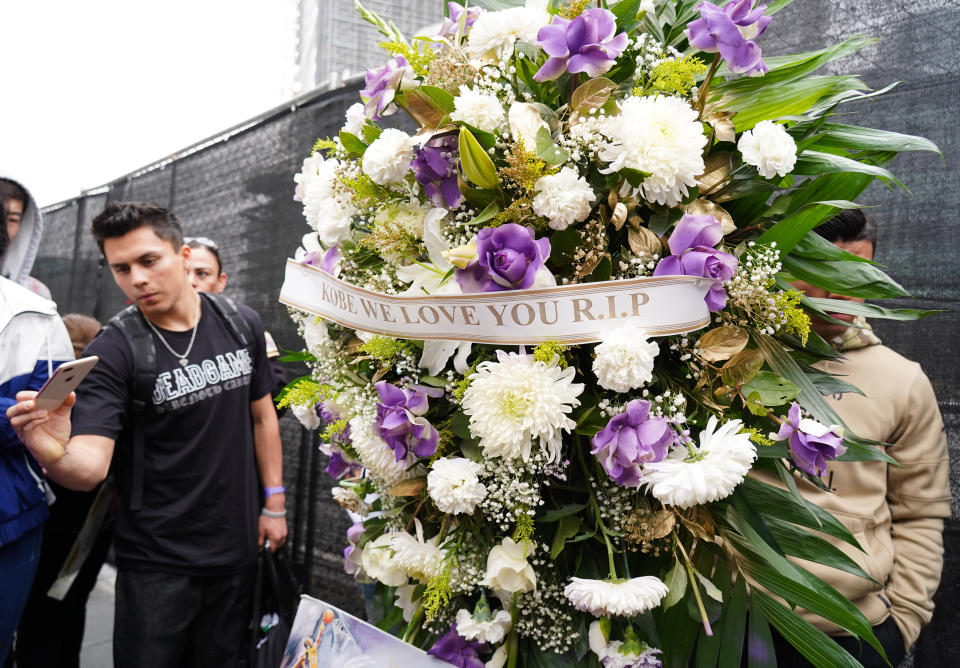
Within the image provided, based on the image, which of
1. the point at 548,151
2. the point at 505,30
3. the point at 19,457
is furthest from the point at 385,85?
the point at 19,457

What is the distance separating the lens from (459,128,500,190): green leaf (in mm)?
986

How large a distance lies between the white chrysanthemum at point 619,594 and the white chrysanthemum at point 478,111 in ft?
2.22

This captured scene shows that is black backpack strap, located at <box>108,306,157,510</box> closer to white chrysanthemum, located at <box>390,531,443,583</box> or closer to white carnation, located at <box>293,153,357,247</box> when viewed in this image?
white carnation, located at <box>293,153,357,247</box>

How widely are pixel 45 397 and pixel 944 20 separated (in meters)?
2.46

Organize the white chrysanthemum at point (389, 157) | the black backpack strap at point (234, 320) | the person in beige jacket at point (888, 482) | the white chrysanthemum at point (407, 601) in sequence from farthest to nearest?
the black backpack strap at point (234, 320), the person in beige jacket at point (888, 482), the white chrysanthemum at point (407, 601), the white chrysanthemum at point (389, 157)

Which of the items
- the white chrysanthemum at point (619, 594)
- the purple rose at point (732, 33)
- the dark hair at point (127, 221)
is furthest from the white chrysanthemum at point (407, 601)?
the dark hair at point (127, 221)

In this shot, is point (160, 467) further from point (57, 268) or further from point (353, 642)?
point (57, 268)

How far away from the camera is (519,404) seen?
943 millimetres

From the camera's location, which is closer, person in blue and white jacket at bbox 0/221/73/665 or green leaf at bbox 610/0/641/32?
green leaf at bbox 610/0/641/32

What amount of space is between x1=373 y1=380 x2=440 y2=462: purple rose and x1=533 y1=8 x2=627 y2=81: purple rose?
0.54 m

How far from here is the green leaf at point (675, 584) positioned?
985 millimetres

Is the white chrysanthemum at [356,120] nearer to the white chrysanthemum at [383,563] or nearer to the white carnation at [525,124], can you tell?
the white carnation at [525,124]

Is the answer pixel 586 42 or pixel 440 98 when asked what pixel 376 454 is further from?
pixel 586 42

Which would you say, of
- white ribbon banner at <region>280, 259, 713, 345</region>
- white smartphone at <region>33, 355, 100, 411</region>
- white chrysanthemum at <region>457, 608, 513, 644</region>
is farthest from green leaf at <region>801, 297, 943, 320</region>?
white smartphone at <region>33, 355, 100, 411</region>
